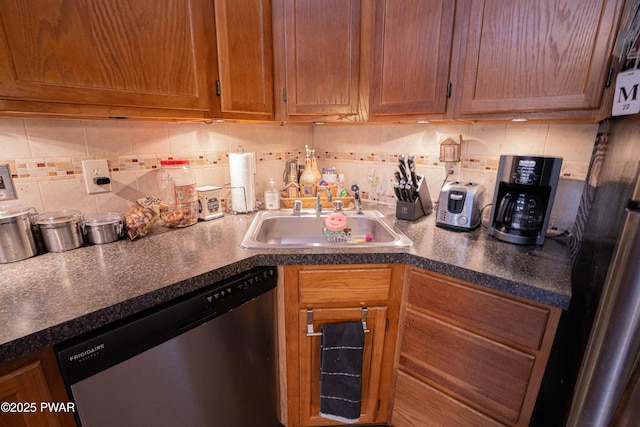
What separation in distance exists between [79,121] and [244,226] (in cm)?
73

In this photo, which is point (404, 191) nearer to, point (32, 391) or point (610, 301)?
point (610, 301)

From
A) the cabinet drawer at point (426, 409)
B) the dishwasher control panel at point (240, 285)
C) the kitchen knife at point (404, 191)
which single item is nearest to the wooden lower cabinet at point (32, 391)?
the dishwasher control panel at point (240, 285)

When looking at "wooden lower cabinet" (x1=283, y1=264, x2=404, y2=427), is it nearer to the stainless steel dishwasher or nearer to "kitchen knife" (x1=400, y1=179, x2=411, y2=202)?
the stainless steel dishwasher

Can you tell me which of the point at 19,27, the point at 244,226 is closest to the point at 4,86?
the point at 19,27

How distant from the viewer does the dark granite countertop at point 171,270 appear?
67 cm

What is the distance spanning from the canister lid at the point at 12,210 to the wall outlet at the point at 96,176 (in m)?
0.21

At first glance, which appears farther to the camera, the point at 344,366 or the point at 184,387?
the point at 344,366

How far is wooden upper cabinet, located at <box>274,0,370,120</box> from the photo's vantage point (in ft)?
4.06

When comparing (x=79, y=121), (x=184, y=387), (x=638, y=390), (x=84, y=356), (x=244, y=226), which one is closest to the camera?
(x=638, y=390)

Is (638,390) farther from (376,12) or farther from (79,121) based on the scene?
(79,121)

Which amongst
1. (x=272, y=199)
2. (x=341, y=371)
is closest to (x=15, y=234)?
(x=272, y=199)

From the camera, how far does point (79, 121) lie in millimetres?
1109

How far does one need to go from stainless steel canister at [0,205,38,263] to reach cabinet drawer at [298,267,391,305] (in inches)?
35.6

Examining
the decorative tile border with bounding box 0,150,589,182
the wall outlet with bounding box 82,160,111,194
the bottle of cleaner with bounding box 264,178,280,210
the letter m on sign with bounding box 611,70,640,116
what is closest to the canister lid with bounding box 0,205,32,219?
the decorative tile border with bounding box 0,150,589,182
